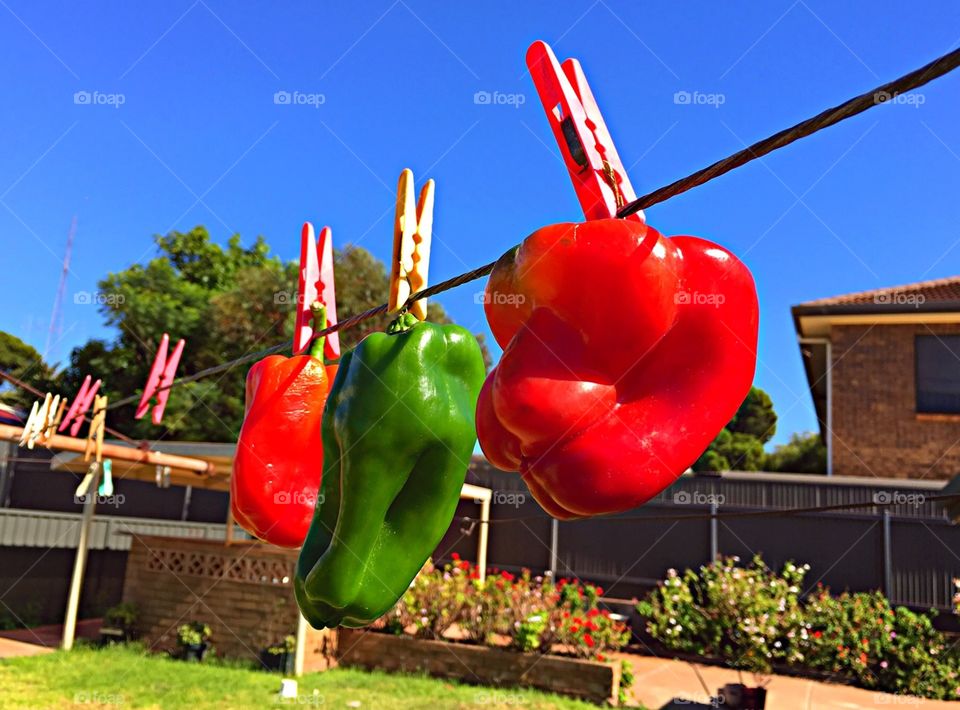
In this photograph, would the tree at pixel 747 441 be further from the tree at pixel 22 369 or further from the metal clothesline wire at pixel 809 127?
the metal clothesline wire at pixel 809 127

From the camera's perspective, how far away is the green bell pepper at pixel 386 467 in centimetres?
131

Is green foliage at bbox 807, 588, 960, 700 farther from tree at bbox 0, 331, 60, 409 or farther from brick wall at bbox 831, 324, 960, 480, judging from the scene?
tree at bbox 0, 331, 60, 409

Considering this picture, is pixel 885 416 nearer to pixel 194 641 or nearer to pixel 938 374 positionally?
pixel 938 374

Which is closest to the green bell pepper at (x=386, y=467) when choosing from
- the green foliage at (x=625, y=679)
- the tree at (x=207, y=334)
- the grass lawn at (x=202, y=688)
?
the grass lawn at (x=202, y=688)

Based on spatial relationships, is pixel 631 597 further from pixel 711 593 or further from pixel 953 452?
pixel 953 452

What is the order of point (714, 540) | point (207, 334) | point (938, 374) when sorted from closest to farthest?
point (714, 540) → point (938, 374) → point (207, 334)

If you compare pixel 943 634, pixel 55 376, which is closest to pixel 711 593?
pixel 943 634

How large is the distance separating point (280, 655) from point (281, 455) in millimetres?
8838

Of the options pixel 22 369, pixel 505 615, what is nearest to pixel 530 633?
pixel 505 615

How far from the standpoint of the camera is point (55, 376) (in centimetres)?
2533

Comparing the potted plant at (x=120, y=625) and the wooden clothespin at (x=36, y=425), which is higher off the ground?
the wooden clothespin at (x=36, y=425)

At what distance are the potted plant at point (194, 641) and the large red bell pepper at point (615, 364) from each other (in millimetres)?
10398

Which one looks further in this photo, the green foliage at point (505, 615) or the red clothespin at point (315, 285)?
the green foliage at point (505, 615)

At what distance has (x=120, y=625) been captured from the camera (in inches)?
425
